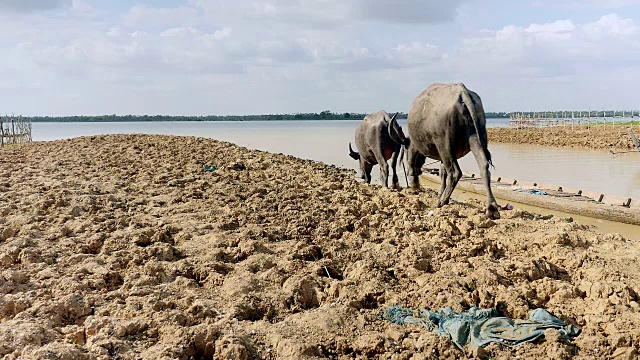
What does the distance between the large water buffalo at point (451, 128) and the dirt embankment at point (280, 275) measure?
0.57m

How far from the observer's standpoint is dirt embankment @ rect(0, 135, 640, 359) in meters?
3.46

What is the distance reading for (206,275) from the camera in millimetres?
4613

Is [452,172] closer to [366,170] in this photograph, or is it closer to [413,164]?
[413,164]

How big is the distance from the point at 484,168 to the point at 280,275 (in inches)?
119

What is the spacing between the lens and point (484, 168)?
6.26 m

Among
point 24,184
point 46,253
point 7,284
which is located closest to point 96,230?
point 46,253

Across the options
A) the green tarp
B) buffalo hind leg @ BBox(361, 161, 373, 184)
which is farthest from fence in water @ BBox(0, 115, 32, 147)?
the green tarp

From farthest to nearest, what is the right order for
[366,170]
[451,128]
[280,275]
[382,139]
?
1. [366,170]
2. [382,139]
3. [451,128]
4. [280,275]

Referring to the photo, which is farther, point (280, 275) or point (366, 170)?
point (366, 170)

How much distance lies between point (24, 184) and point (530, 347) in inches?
315

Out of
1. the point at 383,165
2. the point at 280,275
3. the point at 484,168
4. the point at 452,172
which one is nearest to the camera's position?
the point at 280,275

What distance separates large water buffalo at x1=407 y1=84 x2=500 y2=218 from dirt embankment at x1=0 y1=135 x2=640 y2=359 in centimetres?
57

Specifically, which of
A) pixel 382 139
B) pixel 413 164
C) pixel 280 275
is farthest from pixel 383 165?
pixel 280 275

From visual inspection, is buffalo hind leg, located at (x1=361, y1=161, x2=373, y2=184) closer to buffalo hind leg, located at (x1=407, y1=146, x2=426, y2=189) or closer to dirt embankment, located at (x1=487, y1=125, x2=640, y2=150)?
buffalo hind leg, located at (x1=407, y1=146, x2=426, y2=189)
